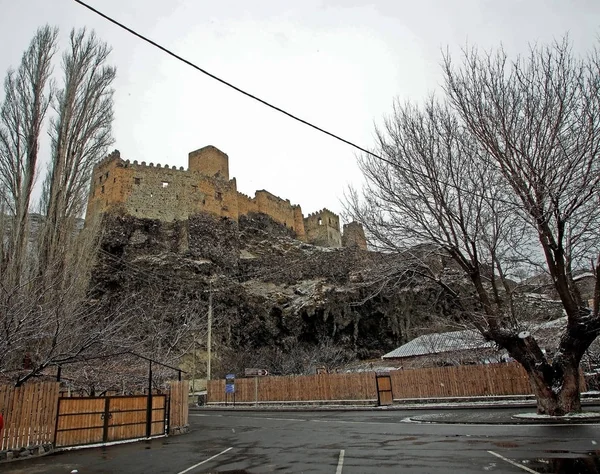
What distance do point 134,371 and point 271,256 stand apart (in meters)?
38.1

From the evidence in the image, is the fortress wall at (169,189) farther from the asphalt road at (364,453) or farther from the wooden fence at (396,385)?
the asphalt road at (364,453)

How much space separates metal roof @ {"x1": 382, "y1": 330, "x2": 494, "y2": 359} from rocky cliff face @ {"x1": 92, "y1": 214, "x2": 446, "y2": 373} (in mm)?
6246

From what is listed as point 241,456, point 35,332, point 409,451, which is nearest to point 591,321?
point 409,451

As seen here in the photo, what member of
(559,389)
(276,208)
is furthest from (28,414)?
(276,208)

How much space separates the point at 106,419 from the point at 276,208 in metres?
58.9

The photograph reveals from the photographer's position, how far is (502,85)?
1254 centimetres

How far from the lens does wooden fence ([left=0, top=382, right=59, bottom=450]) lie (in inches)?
380

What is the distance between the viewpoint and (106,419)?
39.7 ft

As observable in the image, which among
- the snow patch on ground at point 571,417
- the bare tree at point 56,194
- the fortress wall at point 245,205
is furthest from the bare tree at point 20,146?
the fortress wall at point 245,205

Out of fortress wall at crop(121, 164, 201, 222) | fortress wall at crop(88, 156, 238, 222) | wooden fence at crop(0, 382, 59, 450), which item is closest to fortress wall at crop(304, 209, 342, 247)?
fortress wall at crop(88, 156, 238, 222)

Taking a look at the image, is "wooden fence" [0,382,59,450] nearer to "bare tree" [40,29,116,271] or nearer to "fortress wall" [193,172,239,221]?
"bare tree" [40,29,116,271]

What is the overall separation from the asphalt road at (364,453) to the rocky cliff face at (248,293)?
1045 inches

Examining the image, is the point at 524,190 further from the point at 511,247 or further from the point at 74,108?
the point at 74,108

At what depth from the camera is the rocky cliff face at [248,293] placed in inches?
1638
